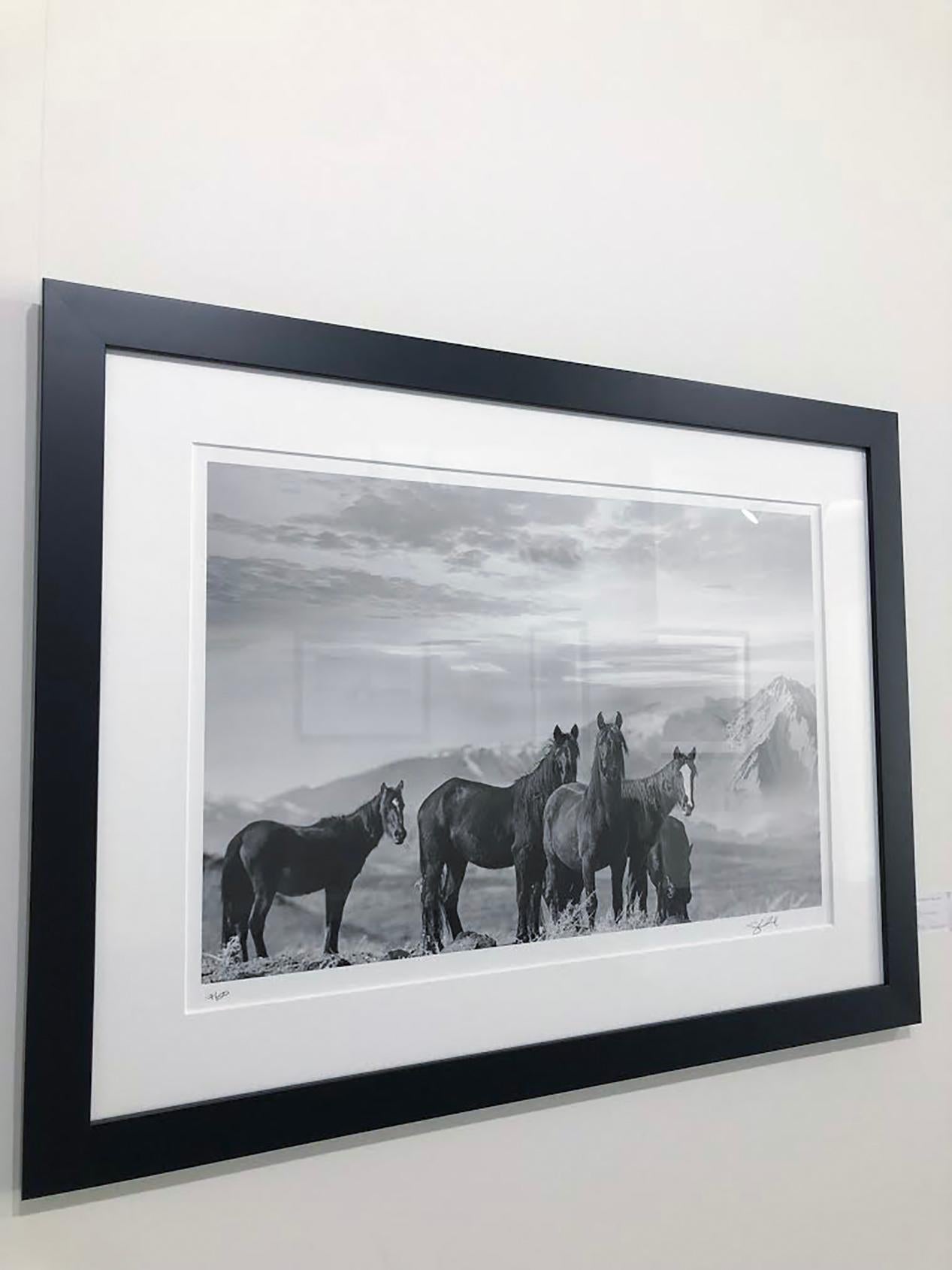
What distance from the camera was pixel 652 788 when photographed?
114 cm

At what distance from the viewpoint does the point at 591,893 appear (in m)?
1.10

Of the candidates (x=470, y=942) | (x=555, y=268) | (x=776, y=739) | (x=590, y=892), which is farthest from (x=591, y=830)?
(x=555, y=268)

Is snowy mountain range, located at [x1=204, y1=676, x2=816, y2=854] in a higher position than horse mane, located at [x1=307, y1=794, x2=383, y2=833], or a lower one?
higher

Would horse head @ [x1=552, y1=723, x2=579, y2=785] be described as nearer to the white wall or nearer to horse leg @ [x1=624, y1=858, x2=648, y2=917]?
horse leg @ [x1=624, y1=858, x2=648, y2=917]

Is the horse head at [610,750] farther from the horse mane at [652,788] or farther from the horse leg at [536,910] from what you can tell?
the horse leg at [536,910]

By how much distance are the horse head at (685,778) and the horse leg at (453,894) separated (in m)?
0.26

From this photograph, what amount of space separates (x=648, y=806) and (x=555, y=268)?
57 cm

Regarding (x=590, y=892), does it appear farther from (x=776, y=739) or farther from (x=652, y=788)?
(x=776, y=739)

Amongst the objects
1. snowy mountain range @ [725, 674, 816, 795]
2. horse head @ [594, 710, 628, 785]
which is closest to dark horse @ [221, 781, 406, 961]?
horse head @ [594, 710, 628, 785]

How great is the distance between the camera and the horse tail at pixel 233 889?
0.93 metres

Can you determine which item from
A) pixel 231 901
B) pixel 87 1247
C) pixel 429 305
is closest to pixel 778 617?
pixel 429 305

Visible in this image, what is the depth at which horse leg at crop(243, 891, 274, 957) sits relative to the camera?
94 centimetres

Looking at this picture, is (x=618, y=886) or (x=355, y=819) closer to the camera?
(x=355, y=819)

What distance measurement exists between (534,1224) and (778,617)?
26.6 inches
